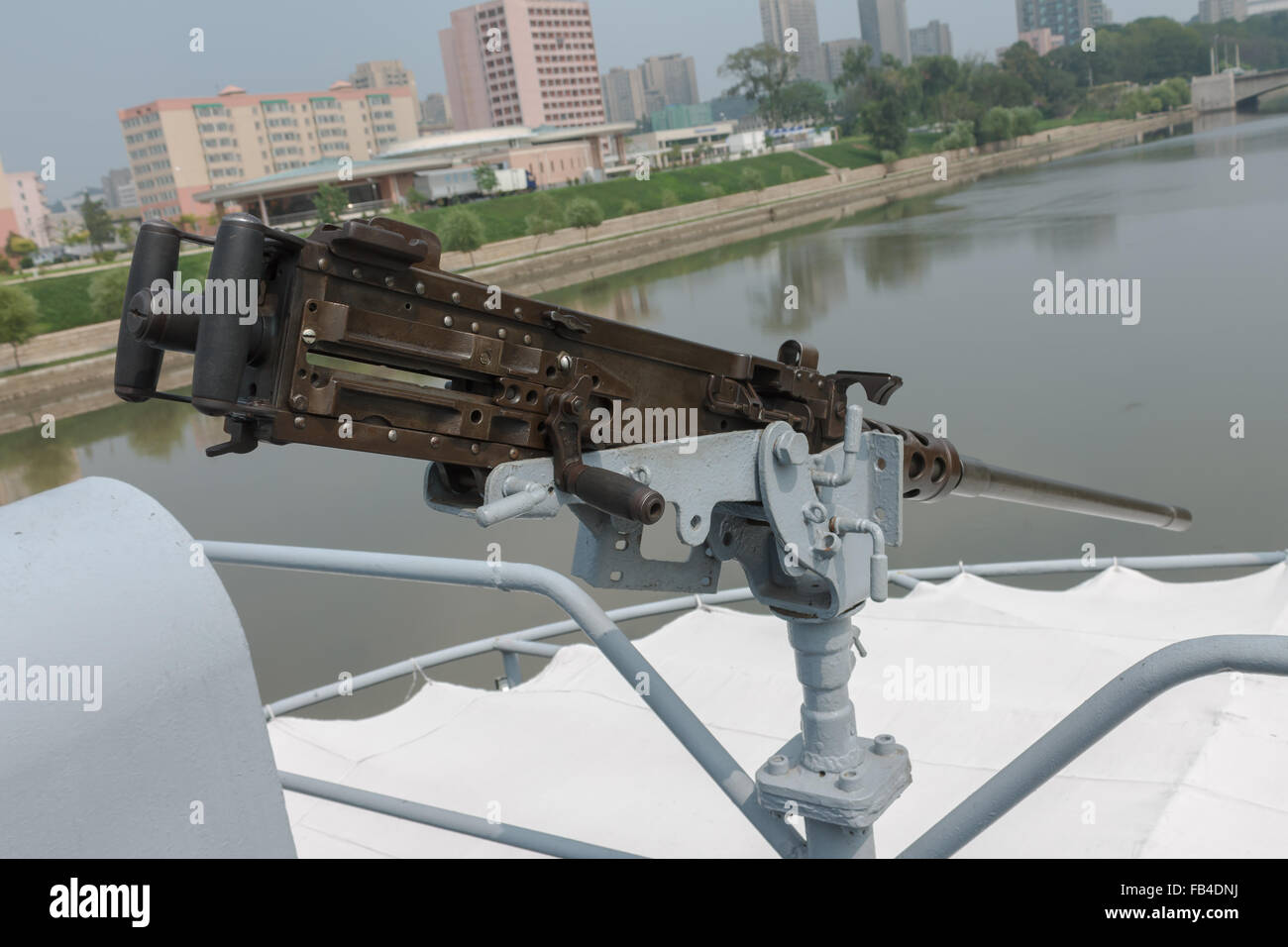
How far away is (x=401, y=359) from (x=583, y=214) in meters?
38.3

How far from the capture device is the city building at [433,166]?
53.7m

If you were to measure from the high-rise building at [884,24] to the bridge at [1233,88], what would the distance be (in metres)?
40.8

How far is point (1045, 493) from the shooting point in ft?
11.7

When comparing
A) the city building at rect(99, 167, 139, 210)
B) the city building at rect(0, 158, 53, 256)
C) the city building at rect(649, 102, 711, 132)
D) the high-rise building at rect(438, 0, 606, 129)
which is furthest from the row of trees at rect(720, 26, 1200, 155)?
the city building at rect(99, 167, 139, 210)

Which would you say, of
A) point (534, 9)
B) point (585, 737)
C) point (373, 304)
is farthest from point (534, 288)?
point (534, 9)

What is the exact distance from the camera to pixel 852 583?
2.73 meters

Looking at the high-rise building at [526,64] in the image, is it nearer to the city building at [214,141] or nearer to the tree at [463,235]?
the city building at [214,141]

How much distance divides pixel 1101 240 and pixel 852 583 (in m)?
28.4

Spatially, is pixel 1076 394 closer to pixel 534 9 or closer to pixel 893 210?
pixel 893 210

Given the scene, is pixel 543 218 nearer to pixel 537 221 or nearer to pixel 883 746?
pixel 537 221

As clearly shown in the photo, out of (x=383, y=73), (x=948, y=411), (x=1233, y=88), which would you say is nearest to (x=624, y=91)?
(x=383, y=73)

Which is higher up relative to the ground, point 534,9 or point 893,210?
point 534,9

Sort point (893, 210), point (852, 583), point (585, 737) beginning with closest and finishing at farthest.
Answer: point (852, 583) < point (585, 737) < point (893, 210)

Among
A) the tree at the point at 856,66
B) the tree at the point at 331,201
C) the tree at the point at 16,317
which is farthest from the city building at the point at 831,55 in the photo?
the tree at the point at 16,317
